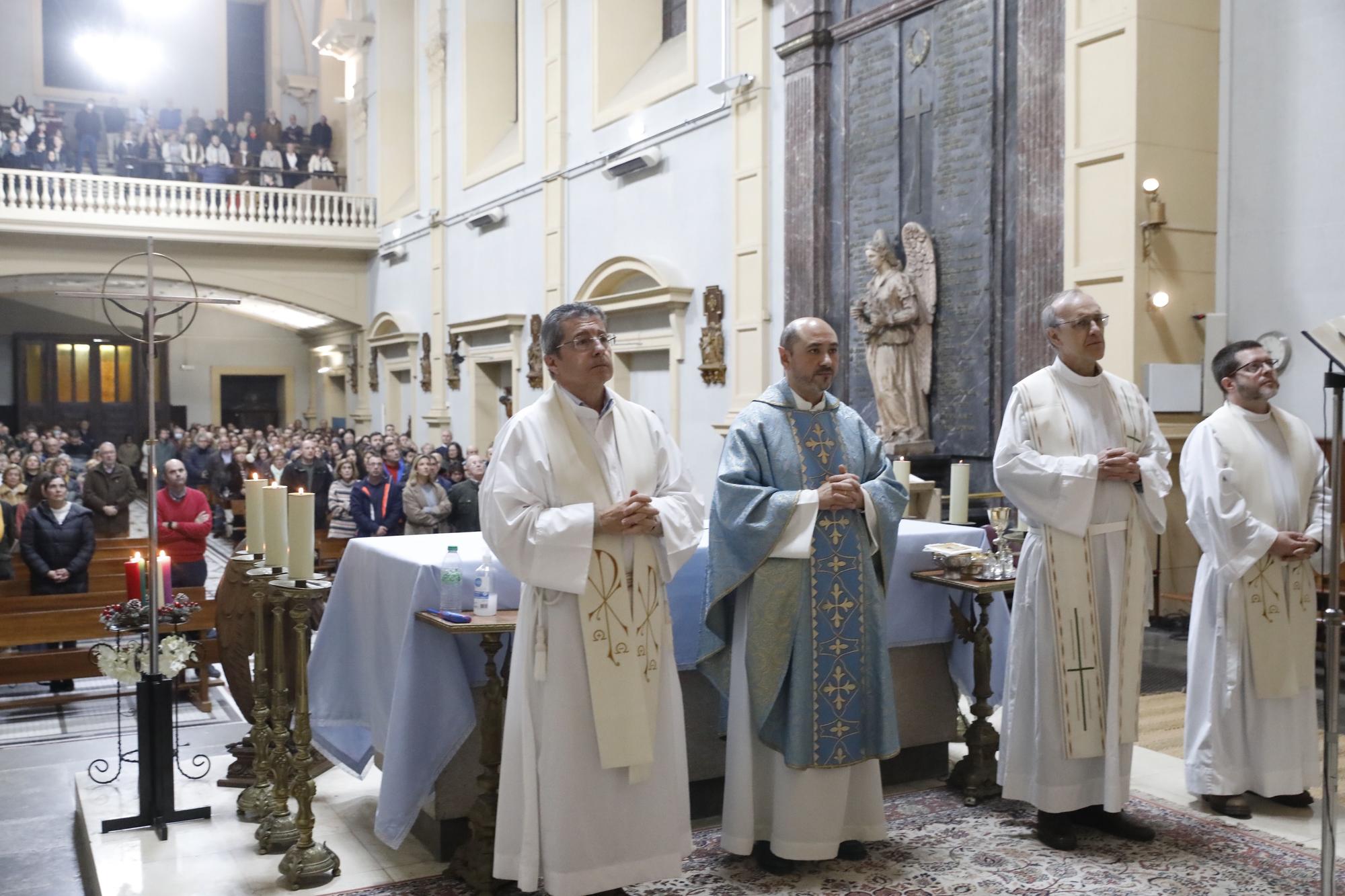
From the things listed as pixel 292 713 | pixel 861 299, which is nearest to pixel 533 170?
pixel 861 299

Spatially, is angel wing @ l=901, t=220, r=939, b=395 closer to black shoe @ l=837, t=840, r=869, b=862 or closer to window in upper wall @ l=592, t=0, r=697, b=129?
window in upper wall @ l=592, t=0, r=697, b=129

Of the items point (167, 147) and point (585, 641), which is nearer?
point (585, 641)

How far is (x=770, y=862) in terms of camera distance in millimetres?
3645

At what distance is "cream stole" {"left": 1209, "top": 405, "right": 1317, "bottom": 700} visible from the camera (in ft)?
13.7

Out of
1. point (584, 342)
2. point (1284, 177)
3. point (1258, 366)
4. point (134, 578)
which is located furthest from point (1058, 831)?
point (1284, 177)

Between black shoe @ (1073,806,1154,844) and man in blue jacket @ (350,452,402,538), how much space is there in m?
5.63

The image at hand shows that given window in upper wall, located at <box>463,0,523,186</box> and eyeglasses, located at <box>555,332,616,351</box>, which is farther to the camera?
window in upper wall, located at <box>463,0,523,186</box>

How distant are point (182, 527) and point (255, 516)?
366 centimetres

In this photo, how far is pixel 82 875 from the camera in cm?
405

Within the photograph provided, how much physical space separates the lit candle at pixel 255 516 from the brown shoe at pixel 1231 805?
321cm

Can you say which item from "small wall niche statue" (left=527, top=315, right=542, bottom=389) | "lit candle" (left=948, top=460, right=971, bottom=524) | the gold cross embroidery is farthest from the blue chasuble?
"small wall niche statue" (left=527, top=315, right=542, bottom=389)

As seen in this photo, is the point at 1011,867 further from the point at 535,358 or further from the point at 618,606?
the point at 535,358

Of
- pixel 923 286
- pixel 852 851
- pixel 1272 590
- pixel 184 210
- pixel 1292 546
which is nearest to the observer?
pixel 852 851

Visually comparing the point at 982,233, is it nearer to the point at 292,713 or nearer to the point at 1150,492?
the point at 1150,492
